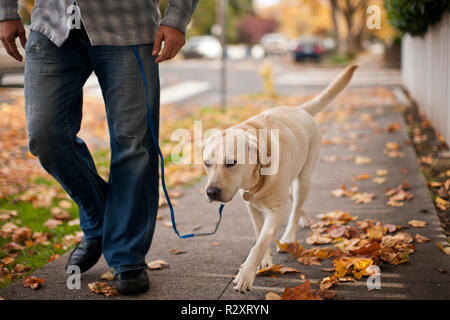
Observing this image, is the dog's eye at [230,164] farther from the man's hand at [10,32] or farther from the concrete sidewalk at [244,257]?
the man's hand at [10,32]

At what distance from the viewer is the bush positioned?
5.84 m

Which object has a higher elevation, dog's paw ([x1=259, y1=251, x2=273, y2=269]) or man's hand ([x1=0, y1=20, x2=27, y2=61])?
man's hand ([x1=0, y1=20, x2=27, y2=61])

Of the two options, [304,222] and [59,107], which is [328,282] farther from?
[59,107]

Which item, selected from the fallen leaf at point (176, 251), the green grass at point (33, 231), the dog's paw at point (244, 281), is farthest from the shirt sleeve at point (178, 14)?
the green grass at point (33, 231)

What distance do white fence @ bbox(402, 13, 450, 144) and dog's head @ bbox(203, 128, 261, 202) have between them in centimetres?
369

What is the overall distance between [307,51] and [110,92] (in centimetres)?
2836

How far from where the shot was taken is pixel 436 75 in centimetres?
662

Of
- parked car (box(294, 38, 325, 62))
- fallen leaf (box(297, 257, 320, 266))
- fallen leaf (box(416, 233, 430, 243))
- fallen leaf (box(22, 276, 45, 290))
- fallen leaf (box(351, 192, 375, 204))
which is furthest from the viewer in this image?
parked car (box(294, 38, 325, 62))

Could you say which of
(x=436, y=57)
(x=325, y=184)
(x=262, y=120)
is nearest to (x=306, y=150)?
(x=262, y=120)

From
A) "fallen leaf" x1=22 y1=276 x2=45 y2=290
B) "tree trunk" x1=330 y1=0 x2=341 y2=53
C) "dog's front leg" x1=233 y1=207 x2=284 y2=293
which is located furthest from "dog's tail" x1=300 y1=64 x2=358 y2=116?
"tree trunk" x1=330 y1=0 x2=341 y2=53

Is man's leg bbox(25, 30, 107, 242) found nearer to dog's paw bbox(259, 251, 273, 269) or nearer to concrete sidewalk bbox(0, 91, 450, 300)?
concrete sidewalk bbox(0, 91, 450, 300)

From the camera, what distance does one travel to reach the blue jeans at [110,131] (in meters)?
2.62

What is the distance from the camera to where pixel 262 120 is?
10.4 ft
